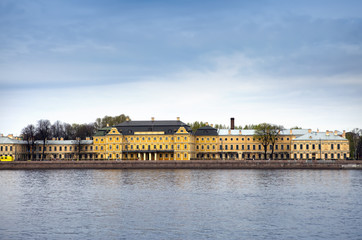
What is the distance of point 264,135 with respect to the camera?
4675 inches

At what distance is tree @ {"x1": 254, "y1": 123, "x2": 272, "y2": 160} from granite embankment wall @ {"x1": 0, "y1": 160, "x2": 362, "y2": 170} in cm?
1965

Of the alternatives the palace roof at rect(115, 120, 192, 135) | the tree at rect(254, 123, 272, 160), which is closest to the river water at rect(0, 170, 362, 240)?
the tree at rect(254, 123, 272, 160)

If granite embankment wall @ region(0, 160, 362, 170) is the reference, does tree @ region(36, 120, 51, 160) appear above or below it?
above

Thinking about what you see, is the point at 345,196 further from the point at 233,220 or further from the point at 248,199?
the point at 233,220

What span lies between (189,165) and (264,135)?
25.3 m

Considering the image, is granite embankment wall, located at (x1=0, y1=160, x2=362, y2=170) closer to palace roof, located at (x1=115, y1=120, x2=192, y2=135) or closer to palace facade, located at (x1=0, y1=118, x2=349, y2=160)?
palace facade, located at (x1=0, y1=118, x2=349, y2=160)

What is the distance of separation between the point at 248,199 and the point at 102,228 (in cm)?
1728

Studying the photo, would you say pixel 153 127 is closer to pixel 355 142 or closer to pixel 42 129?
pixel 42 129

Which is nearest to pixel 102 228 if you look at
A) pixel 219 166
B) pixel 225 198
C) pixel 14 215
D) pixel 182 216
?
pixel 182 216

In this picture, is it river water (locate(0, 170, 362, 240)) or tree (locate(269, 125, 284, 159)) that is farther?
tree (locate(269, 125, 284, 159))

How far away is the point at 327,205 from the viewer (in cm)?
4056

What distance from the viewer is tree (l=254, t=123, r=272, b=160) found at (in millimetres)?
Answer: 119312

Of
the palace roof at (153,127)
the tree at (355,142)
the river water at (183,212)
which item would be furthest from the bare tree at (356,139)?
the river water at (183,212)

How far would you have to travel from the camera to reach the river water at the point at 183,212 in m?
30.0
